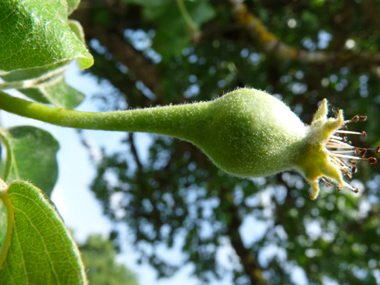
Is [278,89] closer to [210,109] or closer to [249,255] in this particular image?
[249,255]

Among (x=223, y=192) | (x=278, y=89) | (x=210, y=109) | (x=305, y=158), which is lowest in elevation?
(x=305, y=158)

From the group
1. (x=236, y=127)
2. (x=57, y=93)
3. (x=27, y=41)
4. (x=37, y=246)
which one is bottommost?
(x=37, y=246)

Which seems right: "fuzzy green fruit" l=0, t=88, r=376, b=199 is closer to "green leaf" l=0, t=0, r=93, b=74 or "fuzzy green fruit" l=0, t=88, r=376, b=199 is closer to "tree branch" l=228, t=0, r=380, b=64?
"green leaf" l=0, t=0, r=93, b=74

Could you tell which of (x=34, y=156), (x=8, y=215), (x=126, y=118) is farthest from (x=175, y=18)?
(x=8, y=215)

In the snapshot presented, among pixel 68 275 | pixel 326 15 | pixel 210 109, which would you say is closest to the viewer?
pixel 68 275

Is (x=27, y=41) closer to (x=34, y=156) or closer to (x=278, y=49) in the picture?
(x=34, y=156)

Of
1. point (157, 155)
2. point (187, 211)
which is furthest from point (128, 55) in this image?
point (187, 211)

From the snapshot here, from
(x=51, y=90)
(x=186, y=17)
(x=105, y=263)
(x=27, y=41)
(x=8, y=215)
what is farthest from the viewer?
(x=105, y=263)
